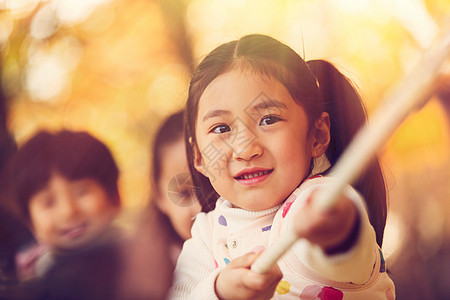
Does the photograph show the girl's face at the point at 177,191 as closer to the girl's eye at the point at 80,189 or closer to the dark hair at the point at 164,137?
the dark hair at the point at 164,137

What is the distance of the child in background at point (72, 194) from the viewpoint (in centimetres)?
82

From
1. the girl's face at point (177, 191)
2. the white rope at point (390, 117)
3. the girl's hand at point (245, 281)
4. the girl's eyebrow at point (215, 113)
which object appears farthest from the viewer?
the girl's face at point (177, 191)

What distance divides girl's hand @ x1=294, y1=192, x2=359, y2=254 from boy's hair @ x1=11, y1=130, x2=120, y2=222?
1.45 ft

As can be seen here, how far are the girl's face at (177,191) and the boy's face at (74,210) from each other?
0.35 feet

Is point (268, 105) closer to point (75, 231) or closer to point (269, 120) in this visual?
point (269, 120)

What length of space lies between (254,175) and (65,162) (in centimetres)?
38

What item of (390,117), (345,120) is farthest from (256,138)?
(390,117)

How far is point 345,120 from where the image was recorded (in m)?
0.65

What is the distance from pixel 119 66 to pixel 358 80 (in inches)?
14.3

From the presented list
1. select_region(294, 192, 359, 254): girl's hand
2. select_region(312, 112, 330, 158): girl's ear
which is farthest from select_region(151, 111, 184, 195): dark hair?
select_region(294, 192, 359, 254): girl's hand

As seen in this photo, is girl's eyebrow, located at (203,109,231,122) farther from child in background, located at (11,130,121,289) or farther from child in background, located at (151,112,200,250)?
child in background, located at (11,130,121,289)

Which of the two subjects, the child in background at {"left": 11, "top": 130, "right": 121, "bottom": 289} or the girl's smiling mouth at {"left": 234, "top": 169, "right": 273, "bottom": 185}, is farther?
the child in background at {"left": 11, "top": 130, "right": 121, "bottom": 289}

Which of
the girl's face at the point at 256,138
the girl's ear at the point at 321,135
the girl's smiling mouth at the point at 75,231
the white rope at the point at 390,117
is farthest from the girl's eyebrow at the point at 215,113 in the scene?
the girl's smiling mouth at the point at 75,231

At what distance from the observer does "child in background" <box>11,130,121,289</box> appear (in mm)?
818
